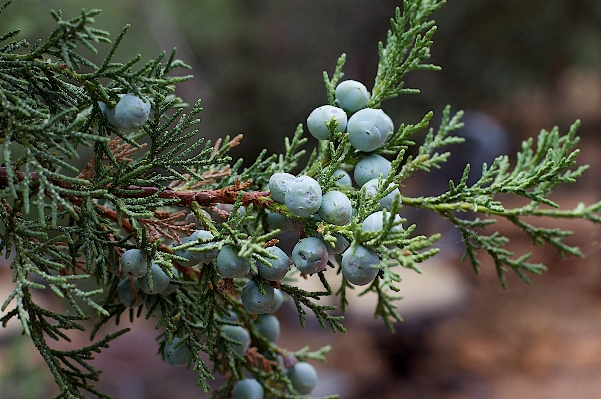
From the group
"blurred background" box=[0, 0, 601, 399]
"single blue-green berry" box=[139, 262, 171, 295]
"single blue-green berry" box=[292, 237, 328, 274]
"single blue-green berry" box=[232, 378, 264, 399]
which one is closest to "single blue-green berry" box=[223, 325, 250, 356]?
"single blue-green berry" box=[232, 378, 264, 399]

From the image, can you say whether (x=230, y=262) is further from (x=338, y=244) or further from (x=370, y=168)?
(x=370, y=168)

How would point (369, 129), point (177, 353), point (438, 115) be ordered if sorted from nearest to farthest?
1. point (369, 129)
2. point (177, 353)
3. point (438, 115)

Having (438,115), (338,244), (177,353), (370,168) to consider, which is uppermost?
(438,115)

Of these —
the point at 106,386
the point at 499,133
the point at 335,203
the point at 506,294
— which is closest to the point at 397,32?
the point at 335,203

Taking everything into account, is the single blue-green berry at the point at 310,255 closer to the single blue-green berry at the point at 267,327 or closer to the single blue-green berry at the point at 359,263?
the single blue-green berry at the point at 359,263

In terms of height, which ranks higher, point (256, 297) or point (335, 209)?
point (335, 209)

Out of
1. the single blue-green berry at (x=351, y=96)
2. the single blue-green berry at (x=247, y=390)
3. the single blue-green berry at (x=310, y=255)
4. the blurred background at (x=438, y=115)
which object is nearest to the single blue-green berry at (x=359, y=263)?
the single blue-green berry at (x=310, y=255)

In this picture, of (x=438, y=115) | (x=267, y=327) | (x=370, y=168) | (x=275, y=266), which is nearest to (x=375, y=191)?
(x=370, y=168)
